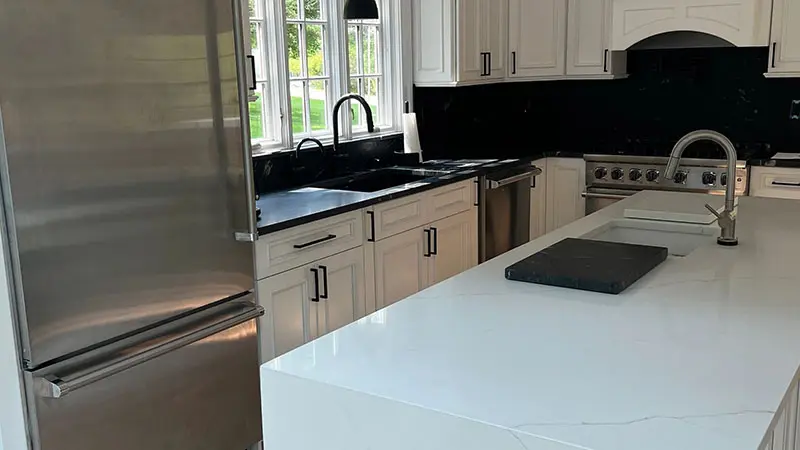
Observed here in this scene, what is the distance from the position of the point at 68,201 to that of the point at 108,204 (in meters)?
0.13

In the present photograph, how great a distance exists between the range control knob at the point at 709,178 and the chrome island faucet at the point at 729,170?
2.10 metres

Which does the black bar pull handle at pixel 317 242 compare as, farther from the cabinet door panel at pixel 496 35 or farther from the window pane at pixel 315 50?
the cabinet door panel at pixel 496 35

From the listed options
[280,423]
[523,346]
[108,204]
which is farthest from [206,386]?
[523,346]

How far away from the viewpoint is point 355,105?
13.9 feet

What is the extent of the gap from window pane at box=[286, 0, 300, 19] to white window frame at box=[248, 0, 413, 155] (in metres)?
0.11

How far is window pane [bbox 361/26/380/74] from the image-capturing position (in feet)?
13.9

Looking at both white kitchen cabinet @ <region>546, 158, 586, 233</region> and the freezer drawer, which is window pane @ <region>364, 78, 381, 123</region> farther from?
the freezer drawer

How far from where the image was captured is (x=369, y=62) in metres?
4.30

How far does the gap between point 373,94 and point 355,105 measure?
0.67 feet

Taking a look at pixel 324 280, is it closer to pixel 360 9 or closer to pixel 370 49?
pixel 360 9

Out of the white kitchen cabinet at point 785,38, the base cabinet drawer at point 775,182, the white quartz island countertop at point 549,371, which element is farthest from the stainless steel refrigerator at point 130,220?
the white kitchen cabinet at point 785,38

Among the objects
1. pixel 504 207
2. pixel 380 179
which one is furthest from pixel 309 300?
pixel 504 207

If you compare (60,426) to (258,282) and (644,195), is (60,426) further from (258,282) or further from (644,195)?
(644,195)

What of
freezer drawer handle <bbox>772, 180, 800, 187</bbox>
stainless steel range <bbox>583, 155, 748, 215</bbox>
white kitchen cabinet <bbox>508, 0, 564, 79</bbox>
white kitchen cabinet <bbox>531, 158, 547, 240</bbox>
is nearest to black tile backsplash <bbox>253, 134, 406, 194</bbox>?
white kitchen cabinet <bbox>531, 158, 547, 240</bbox>
